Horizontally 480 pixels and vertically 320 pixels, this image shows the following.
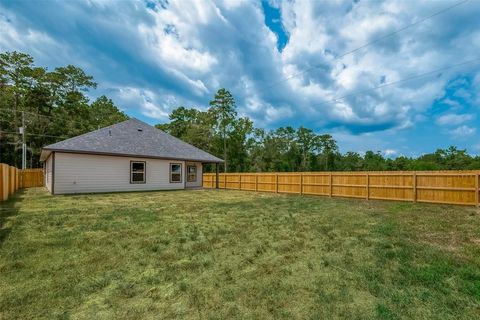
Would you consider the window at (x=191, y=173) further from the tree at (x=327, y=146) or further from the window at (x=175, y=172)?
the tree at (x=327, y=146)

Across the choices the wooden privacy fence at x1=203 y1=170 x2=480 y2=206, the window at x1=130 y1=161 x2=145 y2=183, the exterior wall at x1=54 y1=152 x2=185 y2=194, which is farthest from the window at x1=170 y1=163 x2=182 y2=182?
the wooden privacy fence at x1=203 y1=170 x2=480 y2=206

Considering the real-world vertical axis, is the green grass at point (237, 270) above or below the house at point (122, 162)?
Result: below

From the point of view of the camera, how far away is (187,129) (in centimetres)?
3584

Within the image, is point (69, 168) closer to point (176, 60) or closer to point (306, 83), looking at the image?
point (176, 60)

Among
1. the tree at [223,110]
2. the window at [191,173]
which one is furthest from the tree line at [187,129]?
the window at [191,173]

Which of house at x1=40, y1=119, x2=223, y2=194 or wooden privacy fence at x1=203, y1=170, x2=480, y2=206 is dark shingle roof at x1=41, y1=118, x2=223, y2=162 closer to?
house at x1=40, y1=119, x2=223, y2=194

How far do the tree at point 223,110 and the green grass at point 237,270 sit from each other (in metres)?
26.1

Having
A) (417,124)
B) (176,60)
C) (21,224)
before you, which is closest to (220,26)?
(176,60)

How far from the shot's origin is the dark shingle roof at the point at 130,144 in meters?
12.5

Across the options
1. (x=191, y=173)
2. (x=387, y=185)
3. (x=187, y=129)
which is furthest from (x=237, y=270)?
(x=187, y=129)

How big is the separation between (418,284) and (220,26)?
1406cm

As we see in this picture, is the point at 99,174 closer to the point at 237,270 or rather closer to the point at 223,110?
the point at 237,270

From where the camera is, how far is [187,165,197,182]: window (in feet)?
57.8

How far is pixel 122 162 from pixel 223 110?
1934 centimetres
